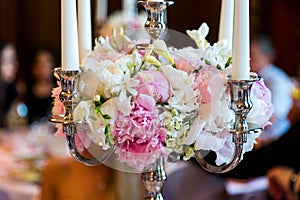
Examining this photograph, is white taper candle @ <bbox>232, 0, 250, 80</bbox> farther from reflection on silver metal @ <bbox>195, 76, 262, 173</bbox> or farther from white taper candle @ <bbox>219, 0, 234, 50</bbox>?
white taper candle @ <bbox>219, 0, 234, 50</bbox>

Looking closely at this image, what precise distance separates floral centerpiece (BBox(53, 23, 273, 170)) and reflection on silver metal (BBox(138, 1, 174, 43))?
6 cm

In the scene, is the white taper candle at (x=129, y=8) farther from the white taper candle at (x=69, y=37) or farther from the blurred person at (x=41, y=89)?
the white taper candle at (x=69, y=37)

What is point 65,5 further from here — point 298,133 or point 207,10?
point 207,10

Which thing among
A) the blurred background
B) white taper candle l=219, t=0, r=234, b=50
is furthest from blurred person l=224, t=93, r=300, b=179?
the blurred background

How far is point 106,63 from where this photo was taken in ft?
3.31

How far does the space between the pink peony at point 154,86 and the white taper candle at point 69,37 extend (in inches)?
4.4

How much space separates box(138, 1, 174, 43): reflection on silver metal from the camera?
3.48ft

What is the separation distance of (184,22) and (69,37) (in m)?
5.17

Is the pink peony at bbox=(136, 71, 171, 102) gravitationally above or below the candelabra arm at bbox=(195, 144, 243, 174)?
above

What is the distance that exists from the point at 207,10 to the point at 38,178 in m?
3.61

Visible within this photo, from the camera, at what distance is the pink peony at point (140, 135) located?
953mm

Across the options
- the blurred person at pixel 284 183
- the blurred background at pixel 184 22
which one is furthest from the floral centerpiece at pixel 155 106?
the blurred background at pixel 184 22

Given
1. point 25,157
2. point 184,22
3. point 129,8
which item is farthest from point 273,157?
point 184,22

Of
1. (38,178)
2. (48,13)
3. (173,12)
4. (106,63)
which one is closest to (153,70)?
(106,63)
